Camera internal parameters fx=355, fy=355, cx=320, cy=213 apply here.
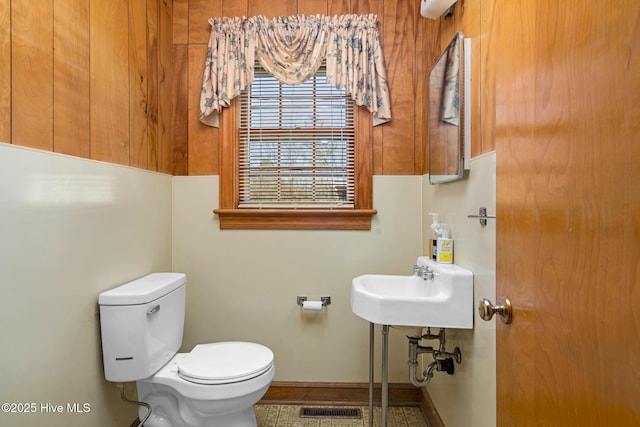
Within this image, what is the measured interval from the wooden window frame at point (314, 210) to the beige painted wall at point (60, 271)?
22.3 inches

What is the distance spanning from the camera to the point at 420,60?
2.17 m

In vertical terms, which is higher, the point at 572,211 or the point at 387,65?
the point at 387,65

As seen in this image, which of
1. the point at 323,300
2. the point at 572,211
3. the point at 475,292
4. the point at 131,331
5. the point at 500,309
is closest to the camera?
the point at 572,211

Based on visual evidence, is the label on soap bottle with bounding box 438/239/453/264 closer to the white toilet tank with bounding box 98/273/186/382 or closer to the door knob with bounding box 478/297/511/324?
the door knob with bounding box 478/297/511/324

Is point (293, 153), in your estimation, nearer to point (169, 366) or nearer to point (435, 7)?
point (435, 7)

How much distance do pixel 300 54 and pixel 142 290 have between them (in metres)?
1.58

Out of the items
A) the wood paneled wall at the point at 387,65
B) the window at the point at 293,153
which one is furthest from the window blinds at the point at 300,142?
the wood paneled wall at the point at 387,65

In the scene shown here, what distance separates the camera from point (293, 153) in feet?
7.26

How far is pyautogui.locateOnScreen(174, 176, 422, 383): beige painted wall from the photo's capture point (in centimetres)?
219

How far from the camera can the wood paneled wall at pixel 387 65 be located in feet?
7.11

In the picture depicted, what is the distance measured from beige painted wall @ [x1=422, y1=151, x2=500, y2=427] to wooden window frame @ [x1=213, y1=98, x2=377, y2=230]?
0.54 m

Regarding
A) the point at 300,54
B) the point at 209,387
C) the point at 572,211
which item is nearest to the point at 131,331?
the point at 209,387

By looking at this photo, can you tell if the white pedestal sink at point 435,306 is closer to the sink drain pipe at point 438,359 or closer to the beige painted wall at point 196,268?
the beige painted wall at point 196,268

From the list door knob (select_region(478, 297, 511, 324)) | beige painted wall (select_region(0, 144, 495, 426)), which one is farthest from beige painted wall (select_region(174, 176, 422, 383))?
door knob (select_region(478, 297, 511, 324))
